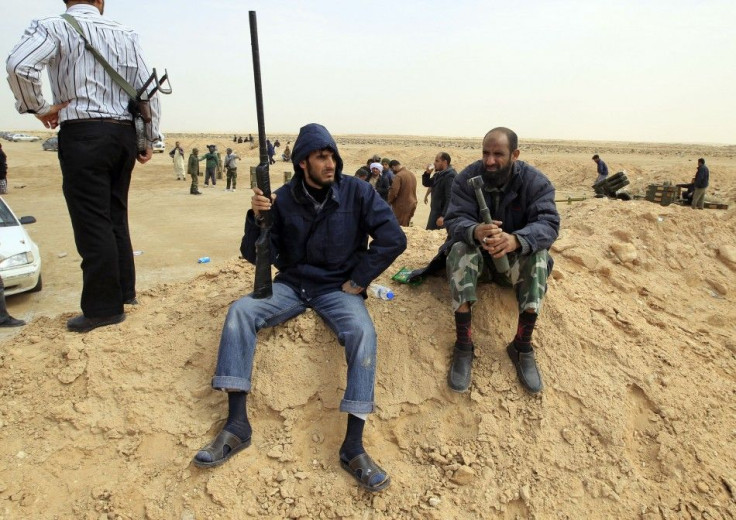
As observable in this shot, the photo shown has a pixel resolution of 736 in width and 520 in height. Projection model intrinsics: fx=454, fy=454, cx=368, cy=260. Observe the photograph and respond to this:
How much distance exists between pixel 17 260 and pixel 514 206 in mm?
5533

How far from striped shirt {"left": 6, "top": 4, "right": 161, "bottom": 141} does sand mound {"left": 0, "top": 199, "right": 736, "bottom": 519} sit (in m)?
1.46

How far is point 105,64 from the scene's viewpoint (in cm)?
282

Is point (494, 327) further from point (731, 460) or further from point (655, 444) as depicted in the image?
point (731, 460)

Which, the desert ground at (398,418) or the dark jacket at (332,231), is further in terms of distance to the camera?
the dark jacket at (332,231)

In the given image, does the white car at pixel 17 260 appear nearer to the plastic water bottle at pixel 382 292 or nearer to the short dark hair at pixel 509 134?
the plastic water bottle at pixel 382 292

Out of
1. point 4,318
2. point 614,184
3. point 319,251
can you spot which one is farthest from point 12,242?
point 614,184

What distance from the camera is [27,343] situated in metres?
3.20

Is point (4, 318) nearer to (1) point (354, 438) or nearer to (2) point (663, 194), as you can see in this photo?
(1) point (354, 438)

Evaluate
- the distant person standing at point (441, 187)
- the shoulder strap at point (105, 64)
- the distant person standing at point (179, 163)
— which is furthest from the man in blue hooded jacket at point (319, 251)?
the distant person standing at point (179, 163)

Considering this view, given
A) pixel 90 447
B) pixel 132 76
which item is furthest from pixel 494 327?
pixel 132 76

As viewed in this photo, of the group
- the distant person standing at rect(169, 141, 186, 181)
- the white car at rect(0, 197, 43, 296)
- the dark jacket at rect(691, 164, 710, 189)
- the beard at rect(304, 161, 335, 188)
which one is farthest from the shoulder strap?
the distant person standing at rect(169, 141, 186, 181)

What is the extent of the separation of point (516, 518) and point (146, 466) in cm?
197

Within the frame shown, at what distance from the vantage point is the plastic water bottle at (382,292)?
3.26 metres

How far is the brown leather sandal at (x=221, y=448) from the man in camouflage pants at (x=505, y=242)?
49.8 inches
